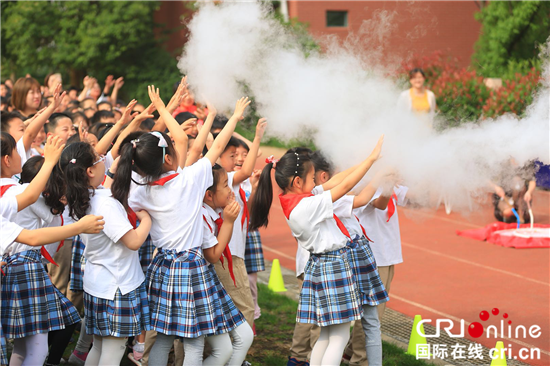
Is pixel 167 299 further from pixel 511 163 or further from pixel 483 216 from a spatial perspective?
pixel 483 216

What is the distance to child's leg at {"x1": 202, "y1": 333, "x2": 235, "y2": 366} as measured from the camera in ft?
12.3

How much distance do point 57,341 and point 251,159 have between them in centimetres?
172

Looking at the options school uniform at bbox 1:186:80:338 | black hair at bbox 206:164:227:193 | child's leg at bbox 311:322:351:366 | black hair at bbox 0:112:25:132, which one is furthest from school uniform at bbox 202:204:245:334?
black hair at bbox 0:112:25:132

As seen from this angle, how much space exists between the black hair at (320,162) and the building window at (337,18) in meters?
18.0

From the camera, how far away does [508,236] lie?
8.16 meters

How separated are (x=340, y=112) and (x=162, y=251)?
1.62 meters

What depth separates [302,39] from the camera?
17.6 ft

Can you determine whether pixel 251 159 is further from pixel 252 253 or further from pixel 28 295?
pixel 28 295

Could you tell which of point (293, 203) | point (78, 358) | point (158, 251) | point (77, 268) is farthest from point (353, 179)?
point (78, 358)

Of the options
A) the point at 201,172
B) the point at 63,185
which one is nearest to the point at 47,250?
the point at 63,185

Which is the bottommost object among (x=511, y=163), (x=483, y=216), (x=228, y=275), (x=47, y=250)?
(x=483, y=216)

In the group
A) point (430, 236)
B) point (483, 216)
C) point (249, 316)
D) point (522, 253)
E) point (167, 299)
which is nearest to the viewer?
point (167, 299)

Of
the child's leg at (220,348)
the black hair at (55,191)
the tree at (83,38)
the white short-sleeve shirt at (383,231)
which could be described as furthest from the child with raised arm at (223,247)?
the tree at (83,38)

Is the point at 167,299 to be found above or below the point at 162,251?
below
